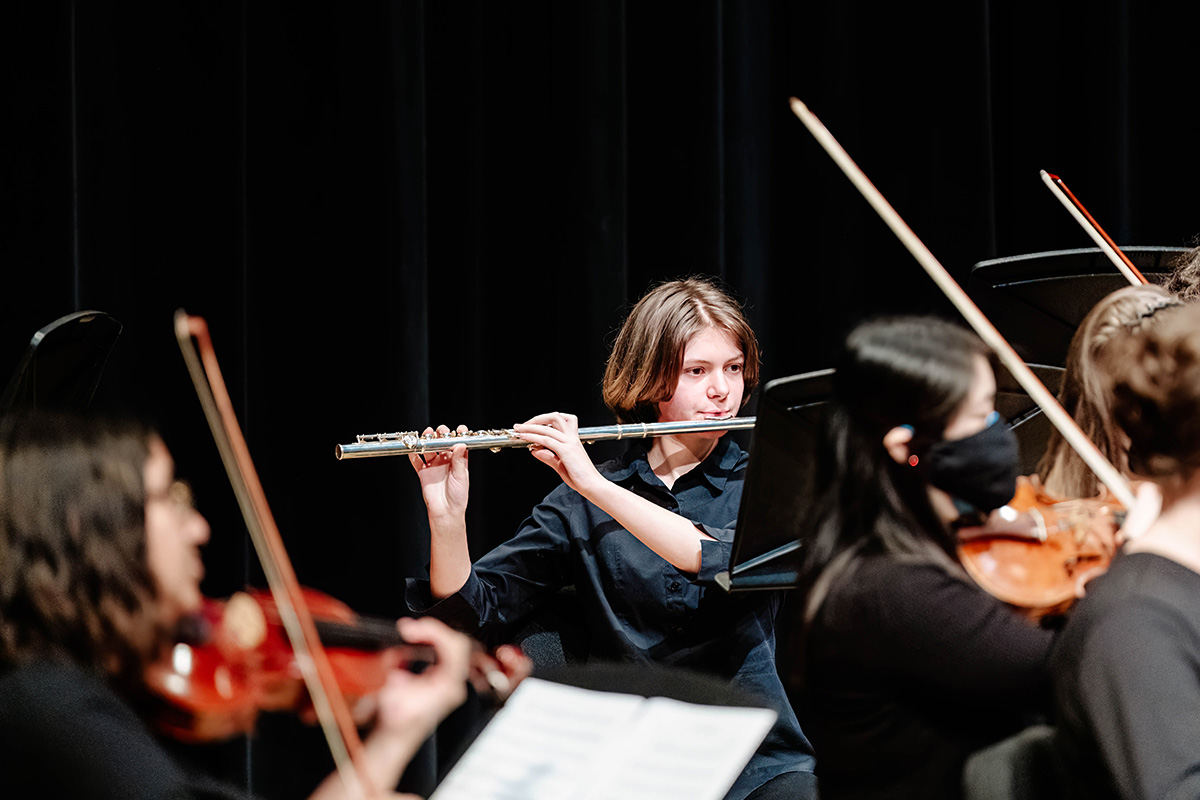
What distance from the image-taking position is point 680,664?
6.09ft

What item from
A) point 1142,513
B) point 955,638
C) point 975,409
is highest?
point 975,409

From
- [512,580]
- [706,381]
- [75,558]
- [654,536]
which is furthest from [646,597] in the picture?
[75,558]

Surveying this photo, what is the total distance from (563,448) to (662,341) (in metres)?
0.27

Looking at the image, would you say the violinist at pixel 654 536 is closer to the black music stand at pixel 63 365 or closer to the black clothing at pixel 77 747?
the black music stand at pixel 63 365

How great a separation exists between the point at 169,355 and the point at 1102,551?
177 cm

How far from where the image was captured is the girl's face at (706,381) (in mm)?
1979

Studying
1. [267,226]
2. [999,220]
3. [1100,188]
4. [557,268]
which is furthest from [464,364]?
[1100,188]

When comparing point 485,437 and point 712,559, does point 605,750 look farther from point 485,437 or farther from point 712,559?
point 485,437

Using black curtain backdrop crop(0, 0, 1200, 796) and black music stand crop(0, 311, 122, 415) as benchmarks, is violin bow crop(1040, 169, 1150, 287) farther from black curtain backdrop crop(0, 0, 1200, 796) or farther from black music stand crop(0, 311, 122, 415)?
black music stand crop(0, 311, 122, 415)

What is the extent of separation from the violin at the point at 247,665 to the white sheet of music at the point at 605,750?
0.39 feet

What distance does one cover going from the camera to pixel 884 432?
115cm

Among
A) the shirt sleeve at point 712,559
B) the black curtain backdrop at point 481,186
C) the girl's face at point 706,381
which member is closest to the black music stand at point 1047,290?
the girl's face at point 706,381

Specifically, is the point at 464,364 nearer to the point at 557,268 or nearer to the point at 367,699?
the point at 557,268

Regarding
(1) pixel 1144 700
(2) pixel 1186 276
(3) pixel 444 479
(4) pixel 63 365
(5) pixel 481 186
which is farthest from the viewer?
(5) pixel 481 186
